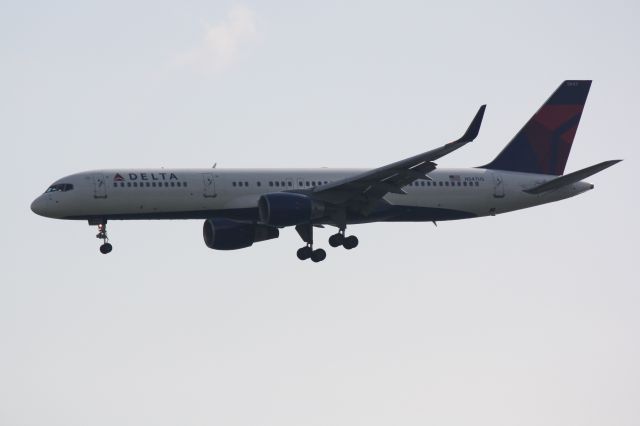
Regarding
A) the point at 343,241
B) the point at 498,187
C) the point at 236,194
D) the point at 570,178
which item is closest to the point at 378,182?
the point at 343,241

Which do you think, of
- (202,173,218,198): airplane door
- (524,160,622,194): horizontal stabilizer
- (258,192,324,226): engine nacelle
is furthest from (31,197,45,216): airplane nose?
(524,160,622,194): horizontal stabilizer

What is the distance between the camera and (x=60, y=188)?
67.8 meters

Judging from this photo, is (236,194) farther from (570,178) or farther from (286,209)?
(570,178)

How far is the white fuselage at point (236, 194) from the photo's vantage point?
221ft

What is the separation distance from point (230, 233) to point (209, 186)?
11.4ft

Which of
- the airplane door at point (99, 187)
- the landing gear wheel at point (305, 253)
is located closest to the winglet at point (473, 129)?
the landing gear wheel at point (305, 253)

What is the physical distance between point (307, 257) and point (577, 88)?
19.3 meters

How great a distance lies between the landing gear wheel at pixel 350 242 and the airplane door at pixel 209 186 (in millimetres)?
7494

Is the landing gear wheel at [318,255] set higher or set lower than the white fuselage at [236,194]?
lower

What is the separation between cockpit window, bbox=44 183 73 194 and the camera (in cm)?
6769

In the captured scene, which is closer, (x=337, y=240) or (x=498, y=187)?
(x=337, y=240)

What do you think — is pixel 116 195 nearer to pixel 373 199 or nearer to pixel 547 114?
pixel 373 199

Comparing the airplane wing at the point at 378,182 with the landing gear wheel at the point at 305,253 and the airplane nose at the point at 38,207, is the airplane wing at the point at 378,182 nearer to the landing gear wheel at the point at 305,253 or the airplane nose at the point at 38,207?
the landing gear wheel at the point at 305,253

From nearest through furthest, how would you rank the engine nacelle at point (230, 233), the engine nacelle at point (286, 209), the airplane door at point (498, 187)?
the engine nacelle at point (286, 209)
the engine nacelle at point (230, 233)
the airplane door at point (498, 187)
